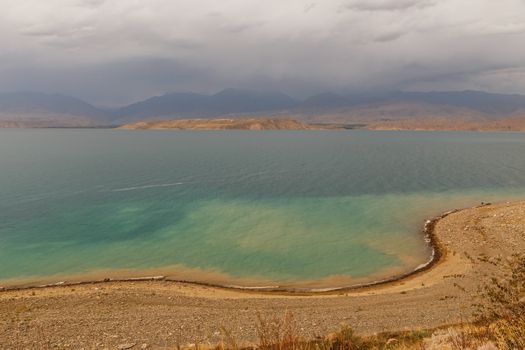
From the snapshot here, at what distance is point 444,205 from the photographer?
5856 cm

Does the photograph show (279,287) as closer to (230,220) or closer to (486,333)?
(230,220)

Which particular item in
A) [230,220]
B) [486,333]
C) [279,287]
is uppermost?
[486,333]

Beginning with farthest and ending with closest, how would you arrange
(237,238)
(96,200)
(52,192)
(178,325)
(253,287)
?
1. (52,192)
2. (96,200)
3. (237,238)
4. (253,287)
5. (178,325)

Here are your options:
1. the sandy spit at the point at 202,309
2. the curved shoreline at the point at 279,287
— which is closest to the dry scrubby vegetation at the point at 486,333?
the sandy spit at the point at 202,309

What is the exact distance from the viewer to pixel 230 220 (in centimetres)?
5109

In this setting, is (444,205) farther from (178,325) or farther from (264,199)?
(178,325)

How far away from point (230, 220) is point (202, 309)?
2616 cm

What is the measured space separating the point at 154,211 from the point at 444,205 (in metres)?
44.1

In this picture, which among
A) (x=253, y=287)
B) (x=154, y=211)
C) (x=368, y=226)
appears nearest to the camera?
(x=253, y=287)

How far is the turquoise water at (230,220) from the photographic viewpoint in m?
36.0

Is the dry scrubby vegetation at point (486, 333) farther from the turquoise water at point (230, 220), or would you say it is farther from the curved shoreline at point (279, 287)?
the turquoise water at point (230, 220)

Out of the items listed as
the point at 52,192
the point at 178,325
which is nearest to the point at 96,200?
the point at 52,192

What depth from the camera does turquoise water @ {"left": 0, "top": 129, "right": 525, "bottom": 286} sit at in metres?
36.0

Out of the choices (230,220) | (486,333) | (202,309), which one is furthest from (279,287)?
(486,333)
